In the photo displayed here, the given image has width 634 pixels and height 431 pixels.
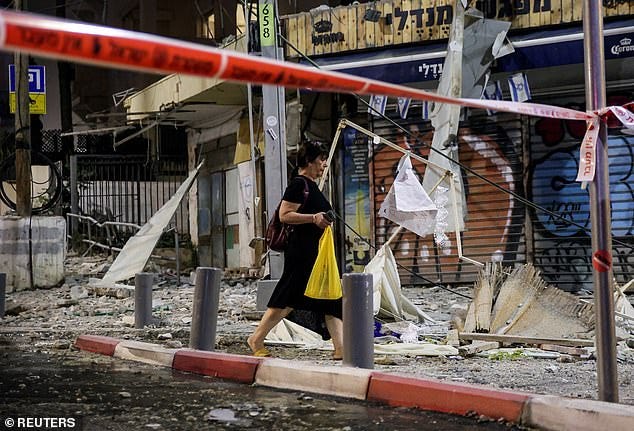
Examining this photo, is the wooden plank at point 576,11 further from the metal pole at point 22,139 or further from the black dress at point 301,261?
the metal pole at point 22,139

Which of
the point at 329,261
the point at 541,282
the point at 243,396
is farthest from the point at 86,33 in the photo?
the point at 541,282

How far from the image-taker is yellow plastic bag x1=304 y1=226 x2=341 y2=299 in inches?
289

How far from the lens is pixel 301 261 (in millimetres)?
7422

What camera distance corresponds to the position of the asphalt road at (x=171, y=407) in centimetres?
500

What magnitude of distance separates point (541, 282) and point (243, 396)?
3.32 metres

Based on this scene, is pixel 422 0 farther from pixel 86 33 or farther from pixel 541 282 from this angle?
pixel 86 33

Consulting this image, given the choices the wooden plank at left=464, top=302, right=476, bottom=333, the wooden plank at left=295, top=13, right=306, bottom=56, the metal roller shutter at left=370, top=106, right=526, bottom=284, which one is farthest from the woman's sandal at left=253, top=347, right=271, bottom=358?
the wooden plank at left=295, top=13, right=306, bottom=56

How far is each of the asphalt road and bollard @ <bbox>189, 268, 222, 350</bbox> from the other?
1.67ft

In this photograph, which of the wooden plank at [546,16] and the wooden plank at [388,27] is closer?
the wooden plank at [546,16]

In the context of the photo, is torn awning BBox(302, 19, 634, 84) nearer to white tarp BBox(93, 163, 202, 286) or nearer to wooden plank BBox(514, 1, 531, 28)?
wooden plank BBox(514, 1, 531, 28)

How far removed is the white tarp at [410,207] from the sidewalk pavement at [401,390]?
10.4ft

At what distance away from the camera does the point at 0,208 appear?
101 ft

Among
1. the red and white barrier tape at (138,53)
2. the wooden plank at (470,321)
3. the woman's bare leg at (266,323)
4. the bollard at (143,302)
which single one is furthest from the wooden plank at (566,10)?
the red and white barrier tape at (138,53)

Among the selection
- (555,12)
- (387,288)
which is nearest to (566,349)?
(387,288)
